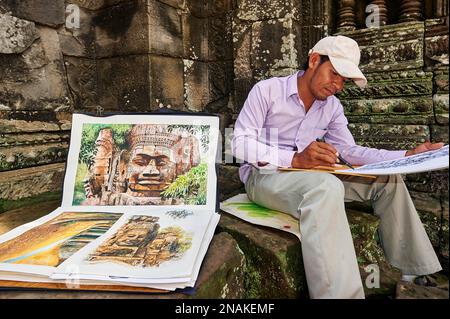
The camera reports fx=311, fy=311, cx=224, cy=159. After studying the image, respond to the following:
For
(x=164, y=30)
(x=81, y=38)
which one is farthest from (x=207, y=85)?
(x=81, y=38)

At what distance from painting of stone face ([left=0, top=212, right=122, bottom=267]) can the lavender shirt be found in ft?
2.05

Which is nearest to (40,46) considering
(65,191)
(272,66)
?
(65,191)

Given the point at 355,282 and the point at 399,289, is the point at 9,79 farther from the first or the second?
the point at 399,289

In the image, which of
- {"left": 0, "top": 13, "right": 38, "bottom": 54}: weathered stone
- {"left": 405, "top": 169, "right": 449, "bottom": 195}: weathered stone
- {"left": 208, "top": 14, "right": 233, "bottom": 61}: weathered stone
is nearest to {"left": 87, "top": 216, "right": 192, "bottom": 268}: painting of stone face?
{"left": 0, "top": 13, "right": 38, "bottom": 54}: weathered stone

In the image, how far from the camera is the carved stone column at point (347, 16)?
2.00m

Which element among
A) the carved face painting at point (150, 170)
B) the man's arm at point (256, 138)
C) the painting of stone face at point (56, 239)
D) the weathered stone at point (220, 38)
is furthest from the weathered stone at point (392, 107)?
the painting of stone face at point (56, 239)

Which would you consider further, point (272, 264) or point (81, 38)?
point (81, 38)

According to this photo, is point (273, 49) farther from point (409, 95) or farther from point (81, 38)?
point (81, 38)

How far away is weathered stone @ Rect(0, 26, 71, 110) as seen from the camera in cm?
167

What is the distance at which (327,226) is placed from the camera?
3.16ft

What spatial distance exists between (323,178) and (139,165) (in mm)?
759

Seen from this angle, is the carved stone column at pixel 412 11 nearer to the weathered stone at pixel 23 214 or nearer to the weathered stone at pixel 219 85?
the weathered stone at pixel 219 85

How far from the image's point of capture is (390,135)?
5.91ft

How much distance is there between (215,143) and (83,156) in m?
0.57
